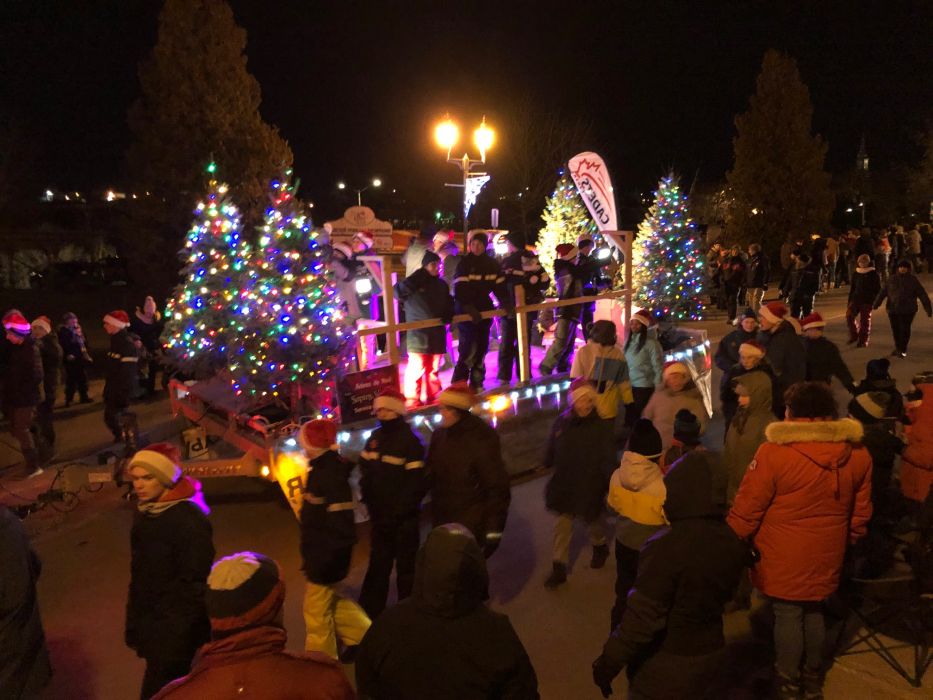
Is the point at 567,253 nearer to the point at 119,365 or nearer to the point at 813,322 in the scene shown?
the point at 813,322

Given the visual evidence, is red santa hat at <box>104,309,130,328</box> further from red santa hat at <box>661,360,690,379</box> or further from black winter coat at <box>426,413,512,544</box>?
red santa hat at <box>661,360,690,379</box>

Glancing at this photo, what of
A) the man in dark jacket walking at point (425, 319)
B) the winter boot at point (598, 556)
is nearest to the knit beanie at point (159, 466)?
the winter boot at point (598, 556)

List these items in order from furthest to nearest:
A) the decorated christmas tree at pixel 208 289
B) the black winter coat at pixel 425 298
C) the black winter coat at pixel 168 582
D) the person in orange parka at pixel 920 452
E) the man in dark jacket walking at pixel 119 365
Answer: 1. the man in dark jacket walking at pixel 119 365
2. the black winter coat at pixel 425 298
3. the decorated christmas tree at pixel 208 289
4. the person in orange parka at pixel 920 452
5. the black winter coat at pixel 168 582

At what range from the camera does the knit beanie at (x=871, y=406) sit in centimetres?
499

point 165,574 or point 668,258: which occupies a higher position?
point 668,258

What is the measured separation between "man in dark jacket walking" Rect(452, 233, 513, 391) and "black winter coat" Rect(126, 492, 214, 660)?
492 centimetres

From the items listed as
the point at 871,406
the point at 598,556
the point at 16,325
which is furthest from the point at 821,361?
the point at 16,325

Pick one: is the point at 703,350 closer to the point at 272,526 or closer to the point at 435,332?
the point at 435,332

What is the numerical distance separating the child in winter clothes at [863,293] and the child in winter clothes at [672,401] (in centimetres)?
818

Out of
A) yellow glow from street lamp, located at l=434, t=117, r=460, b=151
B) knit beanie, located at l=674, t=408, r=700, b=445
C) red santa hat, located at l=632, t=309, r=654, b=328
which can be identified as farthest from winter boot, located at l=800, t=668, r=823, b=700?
yellow glow from street lamp, located at l=434, t=117, r=460, b=151

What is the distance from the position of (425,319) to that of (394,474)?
138 inches

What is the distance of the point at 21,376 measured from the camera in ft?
25.8

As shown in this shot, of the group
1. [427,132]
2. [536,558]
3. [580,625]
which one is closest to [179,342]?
[536,558]

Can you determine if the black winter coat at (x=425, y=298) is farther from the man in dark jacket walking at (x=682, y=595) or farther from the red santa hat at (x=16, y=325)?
the man in dark jacket walking at (x=682, y=595)
